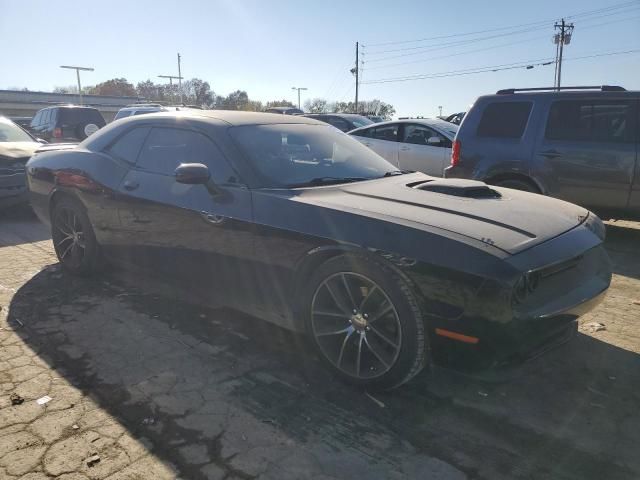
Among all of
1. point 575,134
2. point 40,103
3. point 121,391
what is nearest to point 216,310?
point 121,391

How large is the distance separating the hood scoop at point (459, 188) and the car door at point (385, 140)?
6.24 metres

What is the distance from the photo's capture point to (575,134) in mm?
5859

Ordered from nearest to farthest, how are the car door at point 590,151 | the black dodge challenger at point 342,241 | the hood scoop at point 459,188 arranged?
the black dodge challenger at point 342,241
the hood scoop at point 459,188
the car door at point 590,151

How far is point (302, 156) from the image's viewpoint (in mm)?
3648

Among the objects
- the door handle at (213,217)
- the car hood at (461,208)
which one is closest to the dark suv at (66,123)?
the door handle at (213,217)

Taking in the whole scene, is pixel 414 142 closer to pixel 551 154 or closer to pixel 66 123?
pixel 551 154

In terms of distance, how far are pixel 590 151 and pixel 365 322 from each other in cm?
432

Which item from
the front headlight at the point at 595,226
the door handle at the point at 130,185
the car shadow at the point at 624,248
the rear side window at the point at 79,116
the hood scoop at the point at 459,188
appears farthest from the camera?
the rear side window at the point at 79,116

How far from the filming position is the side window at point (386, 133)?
9711 millimetres

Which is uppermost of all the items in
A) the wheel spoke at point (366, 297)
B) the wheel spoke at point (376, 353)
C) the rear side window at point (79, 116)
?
the rear side window at point (79, 116)

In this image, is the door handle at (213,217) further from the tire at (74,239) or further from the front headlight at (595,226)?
the front headlight at (595,226)

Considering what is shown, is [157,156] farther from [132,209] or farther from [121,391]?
[121,391]

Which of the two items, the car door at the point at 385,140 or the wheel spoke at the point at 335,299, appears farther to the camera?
the car door at the point at 385,140

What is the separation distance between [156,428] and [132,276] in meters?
2.45
